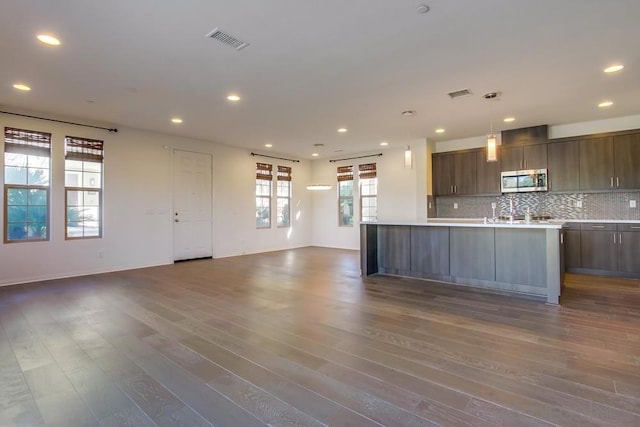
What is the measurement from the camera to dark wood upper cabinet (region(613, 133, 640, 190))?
18.4 ft

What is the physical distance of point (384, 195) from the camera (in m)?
8.83

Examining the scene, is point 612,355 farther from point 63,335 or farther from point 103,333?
point 63,335

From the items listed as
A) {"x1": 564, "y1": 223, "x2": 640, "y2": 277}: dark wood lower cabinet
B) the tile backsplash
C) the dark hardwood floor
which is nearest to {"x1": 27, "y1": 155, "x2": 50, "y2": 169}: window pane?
the dark hardwood floor

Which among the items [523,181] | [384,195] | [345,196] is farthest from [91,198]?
[523,181]

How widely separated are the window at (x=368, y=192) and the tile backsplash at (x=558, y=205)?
6.15 ft

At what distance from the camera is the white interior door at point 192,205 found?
7.25 meters

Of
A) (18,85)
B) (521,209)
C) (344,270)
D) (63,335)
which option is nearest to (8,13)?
(18,85)

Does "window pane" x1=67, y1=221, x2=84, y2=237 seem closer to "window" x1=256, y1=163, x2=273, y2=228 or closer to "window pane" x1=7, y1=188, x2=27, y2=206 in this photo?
"window pane" x1=7, y1=188, x2=27, y2=206

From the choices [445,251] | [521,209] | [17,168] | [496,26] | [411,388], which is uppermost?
[496,26]

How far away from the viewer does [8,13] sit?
2.75m

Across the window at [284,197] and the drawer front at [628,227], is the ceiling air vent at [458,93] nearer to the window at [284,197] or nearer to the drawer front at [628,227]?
the drawer front at [628,227]

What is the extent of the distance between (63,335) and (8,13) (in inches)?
108

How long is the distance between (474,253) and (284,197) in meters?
5.98

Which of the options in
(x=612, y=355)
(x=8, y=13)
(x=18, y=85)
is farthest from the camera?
(x=18, y=85)
